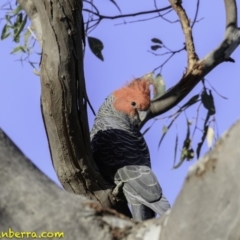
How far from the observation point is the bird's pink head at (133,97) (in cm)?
298

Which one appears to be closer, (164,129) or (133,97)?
(164,129)

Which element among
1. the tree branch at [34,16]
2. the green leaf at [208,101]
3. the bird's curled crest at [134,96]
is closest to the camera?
the tree branch at [34,16]

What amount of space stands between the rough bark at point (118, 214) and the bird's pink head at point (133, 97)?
1.55 metres

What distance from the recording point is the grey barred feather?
8.28ft

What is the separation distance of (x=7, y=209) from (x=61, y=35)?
0.89 metres

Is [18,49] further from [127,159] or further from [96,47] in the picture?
[127,159]

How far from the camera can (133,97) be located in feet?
10.1

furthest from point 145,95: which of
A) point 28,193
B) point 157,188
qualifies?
point 28,193

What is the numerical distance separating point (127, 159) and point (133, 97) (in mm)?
420

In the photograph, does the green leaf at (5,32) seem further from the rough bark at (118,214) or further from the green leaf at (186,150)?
the rough bark at (118,214)

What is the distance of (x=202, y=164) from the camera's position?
1142 millimetres

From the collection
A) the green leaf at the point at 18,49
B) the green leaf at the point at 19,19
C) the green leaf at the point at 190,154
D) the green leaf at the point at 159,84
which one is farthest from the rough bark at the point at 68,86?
the green leaf at the point at 19,19

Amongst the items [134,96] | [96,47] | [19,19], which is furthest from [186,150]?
[19,19]

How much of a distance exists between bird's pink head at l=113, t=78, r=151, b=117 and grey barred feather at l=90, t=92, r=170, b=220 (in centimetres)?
3
